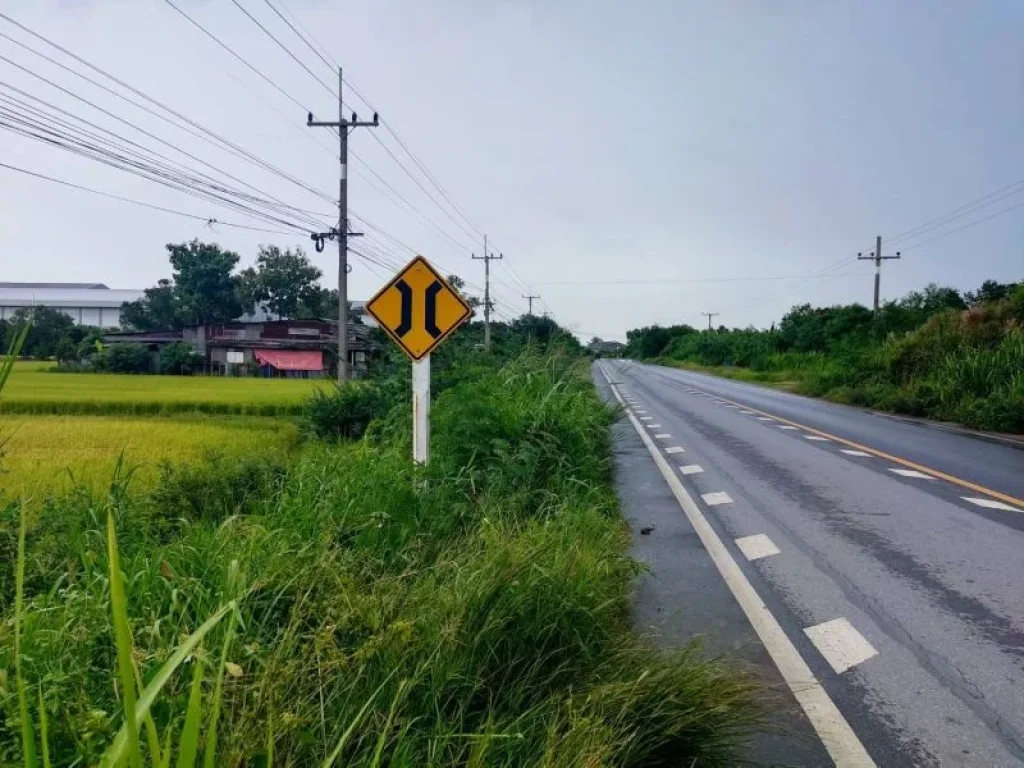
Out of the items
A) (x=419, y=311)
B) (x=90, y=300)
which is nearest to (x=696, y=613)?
(x=419, y=311)

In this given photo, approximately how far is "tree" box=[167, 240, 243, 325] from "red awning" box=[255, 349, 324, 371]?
20213 millimetres

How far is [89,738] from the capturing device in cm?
213

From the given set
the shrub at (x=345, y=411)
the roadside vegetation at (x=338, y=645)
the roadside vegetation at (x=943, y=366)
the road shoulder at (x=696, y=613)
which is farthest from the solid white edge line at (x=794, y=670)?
the roadside vegetation at (x=943, y=366)

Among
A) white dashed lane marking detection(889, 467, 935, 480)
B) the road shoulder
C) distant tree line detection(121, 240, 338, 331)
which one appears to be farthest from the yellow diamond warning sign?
distant tree line detection(121, 240, 338, 331)

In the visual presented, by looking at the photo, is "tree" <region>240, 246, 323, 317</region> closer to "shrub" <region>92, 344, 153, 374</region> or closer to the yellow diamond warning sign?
"shrub" <region>92, 344, 153, 374</region>

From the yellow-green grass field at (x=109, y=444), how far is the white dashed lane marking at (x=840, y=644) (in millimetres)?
5859

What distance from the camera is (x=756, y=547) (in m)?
6.89

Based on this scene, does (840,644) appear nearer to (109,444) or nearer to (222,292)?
(109,444)

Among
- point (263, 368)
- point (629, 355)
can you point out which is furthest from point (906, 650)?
point (629, 355)

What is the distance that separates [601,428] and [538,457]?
4.52 metres

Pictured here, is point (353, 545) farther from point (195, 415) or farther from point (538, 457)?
point (195, 415)

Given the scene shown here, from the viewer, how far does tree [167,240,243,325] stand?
239 ft

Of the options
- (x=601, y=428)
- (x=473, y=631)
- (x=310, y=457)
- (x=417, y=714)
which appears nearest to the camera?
(x=417, y=714)

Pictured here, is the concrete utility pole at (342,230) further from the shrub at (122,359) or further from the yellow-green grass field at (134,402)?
the shrub at (122,359)
